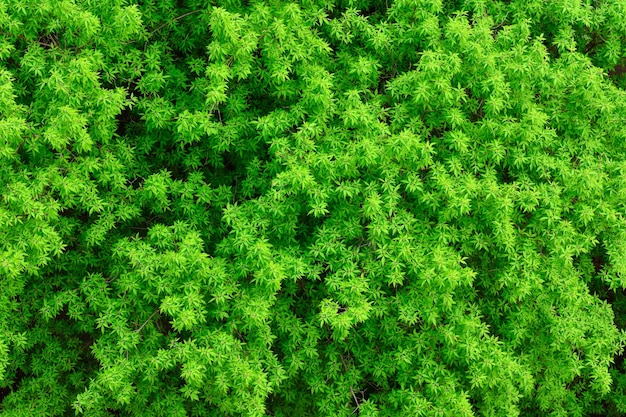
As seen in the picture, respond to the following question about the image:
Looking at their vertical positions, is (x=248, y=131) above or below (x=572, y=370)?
above

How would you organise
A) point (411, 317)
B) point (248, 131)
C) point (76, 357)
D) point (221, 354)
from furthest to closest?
1. point (76, 357)
2. point (248, 131)
3. point (411, 317)
4. point (221, 354)

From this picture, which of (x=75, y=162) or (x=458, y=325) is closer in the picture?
(x=75, y=162)

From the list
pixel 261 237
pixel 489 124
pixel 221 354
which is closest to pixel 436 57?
pixel 489 124

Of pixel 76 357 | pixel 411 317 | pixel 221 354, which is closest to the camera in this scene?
pixel 221 354

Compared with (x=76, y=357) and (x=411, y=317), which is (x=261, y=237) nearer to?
(x=411, y=317)

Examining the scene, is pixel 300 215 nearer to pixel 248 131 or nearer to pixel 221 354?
pixel 248 131

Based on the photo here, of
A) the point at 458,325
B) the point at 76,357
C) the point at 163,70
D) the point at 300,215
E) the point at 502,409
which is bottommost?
the point at 76,357

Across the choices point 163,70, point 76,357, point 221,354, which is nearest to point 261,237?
point 221,354
